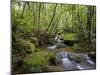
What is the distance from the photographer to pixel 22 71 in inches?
89.4

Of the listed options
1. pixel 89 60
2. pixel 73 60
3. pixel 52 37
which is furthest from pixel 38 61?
pixel 89 60

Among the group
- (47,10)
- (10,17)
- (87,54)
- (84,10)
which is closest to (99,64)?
(87,54)

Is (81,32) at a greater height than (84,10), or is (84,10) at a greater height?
(84,10)

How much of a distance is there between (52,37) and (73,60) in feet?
1.36

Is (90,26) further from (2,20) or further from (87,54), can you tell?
(2,20)

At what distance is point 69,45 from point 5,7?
937 mm

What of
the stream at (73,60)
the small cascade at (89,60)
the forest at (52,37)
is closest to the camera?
the forest at (52,37)

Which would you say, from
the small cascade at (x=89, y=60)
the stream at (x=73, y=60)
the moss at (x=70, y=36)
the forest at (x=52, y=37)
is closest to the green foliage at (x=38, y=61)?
the forest at (x=52, y=37)

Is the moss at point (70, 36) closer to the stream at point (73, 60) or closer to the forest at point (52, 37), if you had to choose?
the forest at point (52, 37)

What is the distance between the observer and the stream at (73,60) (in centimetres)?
240

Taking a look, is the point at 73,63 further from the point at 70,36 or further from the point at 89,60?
the point at 70,36

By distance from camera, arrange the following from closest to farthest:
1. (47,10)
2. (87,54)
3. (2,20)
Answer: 1. (2,20)
2. (47,10)
3. (87,54)

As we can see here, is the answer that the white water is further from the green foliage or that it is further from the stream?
the green foliage

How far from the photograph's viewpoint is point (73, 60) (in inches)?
96.7
